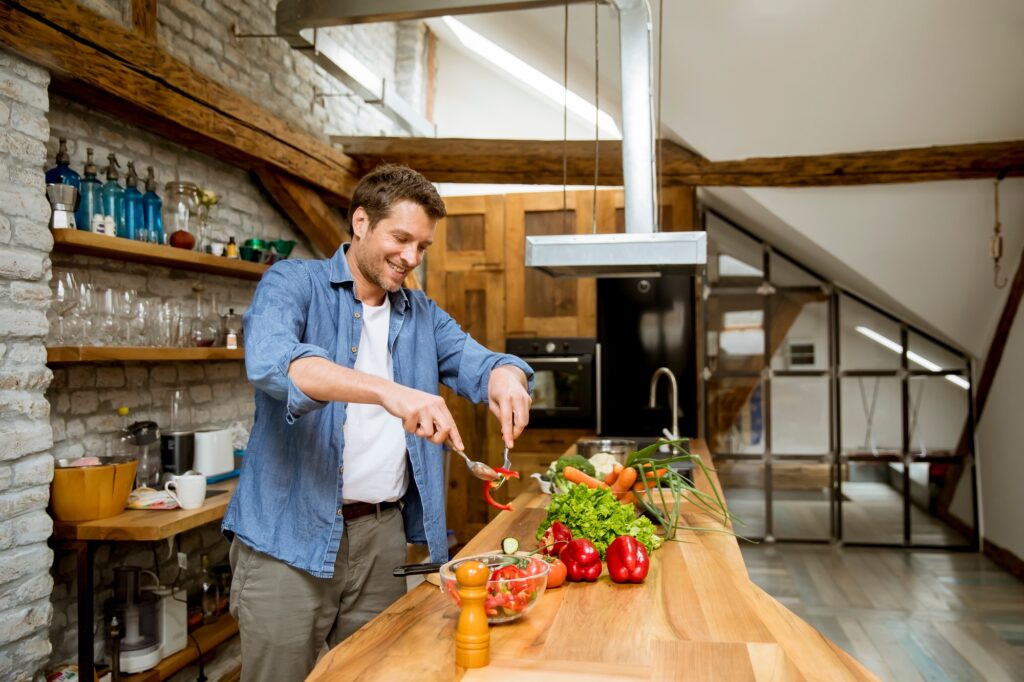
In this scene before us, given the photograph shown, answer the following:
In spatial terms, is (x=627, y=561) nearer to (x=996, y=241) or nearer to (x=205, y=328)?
(x=205, y=328)

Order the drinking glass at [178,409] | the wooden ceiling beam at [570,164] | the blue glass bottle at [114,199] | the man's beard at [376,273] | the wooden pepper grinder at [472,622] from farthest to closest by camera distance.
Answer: the wooden ceiling beam at [570,164], the drinking glass at [178,409], the blue glass bottle at [114,199], the man's beard at [376,273], the wooden pepper grinder at [472,622]

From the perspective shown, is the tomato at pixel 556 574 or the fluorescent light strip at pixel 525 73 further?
the fluorescent light strip at pixel 525 73

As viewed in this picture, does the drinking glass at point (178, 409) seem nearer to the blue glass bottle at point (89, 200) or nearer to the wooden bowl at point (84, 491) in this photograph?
the wooden bowl at point (84, 491)

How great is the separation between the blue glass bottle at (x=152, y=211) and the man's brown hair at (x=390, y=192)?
178 centimetres

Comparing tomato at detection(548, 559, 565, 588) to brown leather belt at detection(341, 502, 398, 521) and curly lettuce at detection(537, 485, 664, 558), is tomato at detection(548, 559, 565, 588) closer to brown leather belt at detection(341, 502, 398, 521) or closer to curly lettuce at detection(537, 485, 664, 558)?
curly lettuce at detection(537, 485, 664, 558)

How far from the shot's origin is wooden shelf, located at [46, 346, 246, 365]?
111 inches

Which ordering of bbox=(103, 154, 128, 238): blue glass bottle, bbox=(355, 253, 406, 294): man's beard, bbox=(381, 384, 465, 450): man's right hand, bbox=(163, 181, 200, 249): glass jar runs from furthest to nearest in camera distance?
bbox=(163, 181, 200, 249): glass jar → bbox=(103, 154, 128, 238): blue glass bottle → bbox=(355, 253, 406, 294): man's beard → bbox=(381, 384, 465, 450): man's right hand

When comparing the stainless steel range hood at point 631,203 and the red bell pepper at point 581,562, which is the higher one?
the stainless steel range hood at point 631,203

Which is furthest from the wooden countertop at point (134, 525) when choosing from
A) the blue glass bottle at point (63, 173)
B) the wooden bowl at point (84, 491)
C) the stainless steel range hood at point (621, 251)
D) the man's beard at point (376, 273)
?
the stainless steel range hood at point (621, 251)

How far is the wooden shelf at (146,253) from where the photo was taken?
289 cm

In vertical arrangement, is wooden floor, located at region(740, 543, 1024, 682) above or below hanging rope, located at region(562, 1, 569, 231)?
below

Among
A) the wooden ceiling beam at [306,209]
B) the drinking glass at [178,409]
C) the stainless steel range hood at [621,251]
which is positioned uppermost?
the wooden ceiling beam at [306,209]

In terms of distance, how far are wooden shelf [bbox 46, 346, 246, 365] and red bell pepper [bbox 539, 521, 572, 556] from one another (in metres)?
1.23

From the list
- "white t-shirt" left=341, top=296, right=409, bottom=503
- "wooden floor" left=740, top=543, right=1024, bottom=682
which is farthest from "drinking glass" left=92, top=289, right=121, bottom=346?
"wooden floor" left=740, top=543, right=1024, bottom=682
